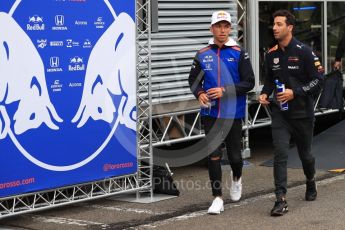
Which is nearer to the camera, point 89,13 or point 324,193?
point 89,13

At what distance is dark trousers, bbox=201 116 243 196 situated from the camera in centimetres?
739

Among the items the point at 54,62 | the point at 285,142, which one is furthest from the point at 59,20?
the point at 285,142

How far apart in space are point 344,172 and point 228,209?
262 centimetres

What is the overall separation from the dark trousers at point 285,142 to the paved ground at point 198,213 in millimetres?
351

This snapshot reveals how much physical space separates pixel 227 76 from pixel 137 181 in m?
1.61

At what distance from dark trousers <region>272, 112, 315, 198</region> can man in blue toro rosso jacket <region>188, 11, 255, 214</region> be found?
1.39 feet

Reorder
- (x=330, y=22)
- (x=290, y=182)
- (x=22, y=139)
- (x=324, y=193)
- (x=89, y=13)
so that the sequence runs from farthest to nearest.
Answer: (x=330, y=22) < (x=290, y=182) < (x=324, y=193) < (x=89, y=13) < (x=22, y=139)

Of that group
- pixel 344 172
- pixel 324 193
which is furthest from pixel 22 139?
pixel 344 172

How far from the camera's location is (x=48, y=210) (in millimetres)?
7734

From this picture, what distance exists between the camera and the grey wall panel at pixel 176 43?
9.10m

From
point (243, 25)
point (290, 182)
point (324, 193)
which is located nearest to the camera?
point (324, 193)

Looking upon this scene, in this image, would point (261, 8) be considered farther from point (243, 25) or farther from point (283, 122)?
point (283, 122)

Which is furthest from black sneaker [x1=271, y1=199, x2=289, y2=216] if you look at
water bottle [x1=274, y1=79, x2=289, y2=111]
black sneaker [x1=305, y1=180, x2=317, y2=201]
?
water bottle [x1=274, y1=79, x2=289, y2=111]

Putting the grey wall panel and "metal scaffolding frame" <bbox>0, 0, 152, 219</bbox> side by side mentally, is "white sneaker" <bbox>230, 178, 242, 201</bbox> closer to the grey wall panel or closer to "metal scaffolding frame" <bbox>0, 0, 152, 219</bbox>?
"metal scaffolding frame" <bbox>0, 0, 152, 219</bbox>
